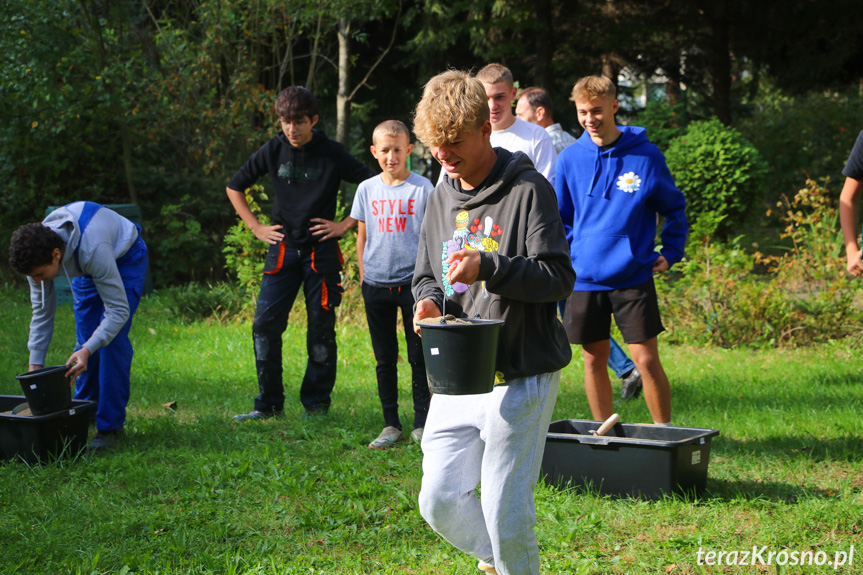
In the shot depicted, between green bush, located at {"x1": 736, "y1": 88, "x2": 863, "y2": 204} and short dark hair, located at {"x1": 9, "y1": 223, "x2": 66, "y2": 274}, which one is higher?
green bush, located at {"x1": 736, "y1": 88, "x2": 863, "y2": 204}

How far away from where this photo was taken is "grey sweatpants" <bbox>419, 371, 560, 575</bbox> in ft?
8.46

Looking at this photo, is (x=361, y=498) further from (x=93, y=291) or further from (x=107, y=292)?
(x=93, y=291)

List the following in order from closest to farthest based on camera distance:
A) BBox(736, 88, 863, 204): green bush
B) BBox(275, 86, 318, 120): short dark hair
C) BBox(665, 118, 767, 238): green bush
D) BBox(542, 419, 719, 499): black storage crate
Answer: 1. BBox(542, 419, 719, 499): black storage crate
2. BBox(275, 86, 318, 120): short dark hair
3. BBox(665, 118, 767, 238): green bush
4. BBox(736, 88, 863, 204): green bush

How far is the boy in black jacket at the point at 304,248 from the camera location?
220 inches

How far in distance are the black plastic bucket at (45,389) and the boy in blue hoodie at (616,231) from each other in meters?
2.87

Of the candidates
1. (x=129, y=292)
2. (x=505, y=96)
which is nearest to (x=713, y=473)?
(x=505, y=96)

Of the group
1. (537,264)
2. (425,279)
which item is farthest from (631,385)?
(537,264)

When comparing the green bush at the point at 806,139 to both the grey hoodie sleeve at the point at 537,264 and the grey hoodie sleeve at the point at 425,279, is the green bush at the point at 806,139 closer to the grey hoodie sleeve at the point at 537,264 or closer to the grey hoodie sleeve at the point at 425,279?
the grey hoodie sleeve at the point at 425,279

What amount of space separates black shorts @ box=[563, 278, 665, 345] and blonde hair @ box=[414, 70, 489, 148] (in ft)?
6.34

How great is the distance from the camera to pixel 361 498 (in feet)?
13.4

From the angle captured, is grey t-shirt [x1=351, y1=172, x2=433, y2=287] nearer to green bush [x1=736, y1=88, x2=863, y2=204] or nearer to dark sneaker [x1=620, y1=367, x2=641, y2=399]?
dark sneaker [x1=620, y1=367, x2=641, y2=399]

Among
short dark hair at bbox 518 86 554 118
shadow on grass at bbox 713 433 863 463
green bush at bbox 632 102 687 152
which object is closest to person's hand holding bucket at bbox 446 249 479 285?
shadow on grass at bbox 713 433 863 463

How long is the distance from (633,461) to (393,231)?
2038 millimetres

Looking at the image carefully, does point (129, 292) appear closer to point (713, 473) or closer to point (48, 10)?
point (713, 473)
